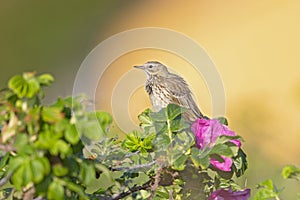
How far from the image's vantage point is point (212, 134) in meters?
0.99

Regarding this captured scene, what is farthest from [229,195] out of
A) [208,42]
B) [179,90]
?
[208,42]

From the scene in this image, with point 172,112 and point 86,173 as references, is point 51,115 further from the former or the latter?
point 172,112

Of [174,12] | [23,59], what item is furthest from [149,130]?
[174,12]

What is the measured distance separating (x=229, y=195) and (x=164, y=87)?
99 centimetres

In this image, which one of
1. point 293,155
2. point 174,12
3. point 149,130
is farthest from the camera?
point 174,12

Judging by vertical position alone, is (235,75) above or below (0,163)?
above

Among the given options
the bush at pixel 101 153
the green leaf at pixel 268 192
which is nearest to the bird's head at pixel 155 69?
the bush at pixel 101 153

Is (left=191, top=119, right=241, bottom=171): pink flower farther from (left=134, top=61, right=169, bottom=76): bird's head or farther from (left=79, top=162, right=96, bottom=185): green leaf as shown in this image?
(left=134, top=61, right=169, bottom=76): bird's head

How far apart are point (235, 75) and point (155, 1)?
4.44 ft

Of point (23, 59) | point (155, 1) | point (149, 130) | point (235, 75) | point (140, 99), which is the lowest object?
point (149, 130)

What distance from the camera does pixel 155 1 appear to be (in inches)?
198

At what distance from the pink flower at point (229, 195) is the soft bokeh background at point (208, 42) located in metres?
1.52

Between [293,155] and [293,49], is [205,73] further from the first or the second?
[293,49]

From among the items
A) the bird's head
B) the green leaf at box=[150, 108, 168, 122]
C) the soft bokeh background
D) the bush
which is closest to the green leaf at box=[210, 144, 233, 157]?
the bush
